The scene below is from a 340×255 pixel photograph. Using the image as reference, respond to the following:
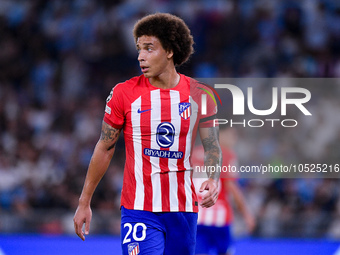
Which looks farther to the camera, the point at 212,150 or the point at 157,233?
the point at 212,150

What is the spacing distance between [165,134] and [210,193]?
475 mm

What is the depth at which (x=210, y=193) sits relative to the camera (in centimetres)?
329

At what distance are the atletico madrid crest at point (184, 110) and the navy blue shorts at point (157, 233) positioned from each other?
2.03 ft

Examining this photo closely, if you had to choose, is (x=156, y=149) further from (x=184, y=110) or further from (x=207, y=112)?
(x=207, y=112)

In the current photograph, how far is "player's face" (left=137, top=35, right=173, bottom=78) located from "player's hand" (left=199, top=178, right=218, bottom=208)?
778 millimetres

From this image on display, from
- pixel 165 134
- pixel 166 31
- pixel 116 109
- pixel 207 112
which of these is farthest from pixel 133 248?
pixel 166 31

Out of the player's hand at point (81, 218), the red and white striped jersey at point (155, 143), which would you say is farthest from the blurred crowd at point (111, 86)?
the red and white striped jersey at point (155, 143)

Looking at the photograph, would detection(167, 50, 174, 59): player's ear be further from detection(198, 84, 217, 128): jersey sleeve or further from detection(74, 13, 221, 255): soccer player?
detection(198, 84, 217, 128): jersey sleeve

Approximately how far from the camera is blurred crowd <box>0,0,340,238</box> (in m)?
8.66

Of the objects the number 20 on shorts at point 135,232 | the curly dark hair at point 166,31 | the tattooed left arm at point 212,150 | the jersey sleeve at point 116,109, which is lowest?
the number 20 on shorts at point 135,232

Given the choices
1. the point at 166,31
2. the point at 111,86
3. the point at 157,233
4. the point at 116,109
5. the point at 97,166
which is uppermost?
the point at 111,86

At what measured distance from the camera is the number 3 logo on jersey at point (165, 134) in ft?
11.3

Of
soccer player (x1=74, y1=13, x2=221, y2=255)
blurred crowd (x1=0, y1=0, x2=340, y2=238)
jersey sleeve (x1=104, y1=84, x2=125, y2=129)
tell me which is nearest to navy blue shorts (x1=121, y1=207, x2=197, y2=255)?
soccer player (x1=74, y1=13, x2=221, y2=255)

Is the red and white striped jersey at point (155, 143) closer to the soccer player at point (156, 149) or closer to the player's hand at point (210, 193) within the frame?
the soccer player at point (156, 149)
